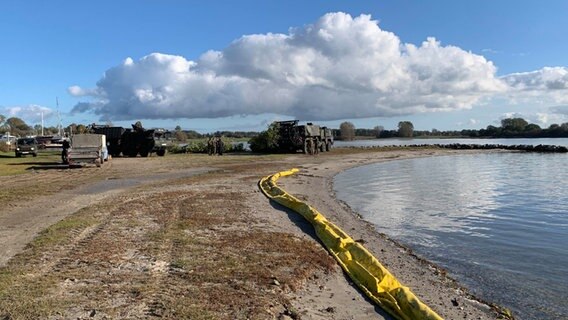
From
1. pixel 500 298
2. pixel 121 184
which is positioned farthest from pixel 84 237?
pixel 121 184

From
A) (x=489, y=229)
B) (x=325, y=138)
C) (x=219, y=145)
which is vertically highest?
(x=325, y=138)

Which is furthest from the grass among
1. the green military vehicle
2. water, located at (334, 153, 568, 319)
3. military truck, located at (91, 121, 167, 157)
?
water, located at (334, 153, 568, 319)

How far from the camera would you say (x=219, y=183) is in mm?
19188

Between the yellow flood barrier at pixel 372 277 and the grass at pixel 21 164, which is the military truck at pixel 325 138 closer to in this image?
the grass at pixel 21 164

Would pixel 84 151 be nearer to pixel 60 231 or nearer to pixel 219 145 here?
pixel 219 145

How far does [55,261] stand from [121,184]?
12455 mm

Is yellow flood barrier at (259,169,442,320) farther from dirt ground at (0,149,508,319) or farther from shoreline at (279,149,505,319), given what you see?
shoreline at (279,149,505,319)

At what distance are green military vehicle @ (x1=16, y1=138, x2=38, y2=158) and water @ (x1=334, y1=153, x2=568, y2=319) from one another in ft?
90.2

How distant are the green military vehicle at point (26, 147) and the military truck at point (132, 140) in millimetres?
4942

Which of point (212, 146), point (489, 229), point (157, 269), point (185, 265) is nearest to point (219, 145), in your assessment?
point (212, 146)

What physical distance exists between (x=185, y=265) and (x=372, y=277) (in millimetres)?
2537

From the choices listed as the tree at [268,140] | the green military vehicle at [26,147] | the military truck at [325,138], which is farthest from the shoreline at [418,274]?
the military truck at [325,138]

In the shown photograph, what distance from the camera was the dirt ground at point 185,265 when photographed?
5.09 metres

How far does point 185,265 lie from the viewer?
21.7ft
